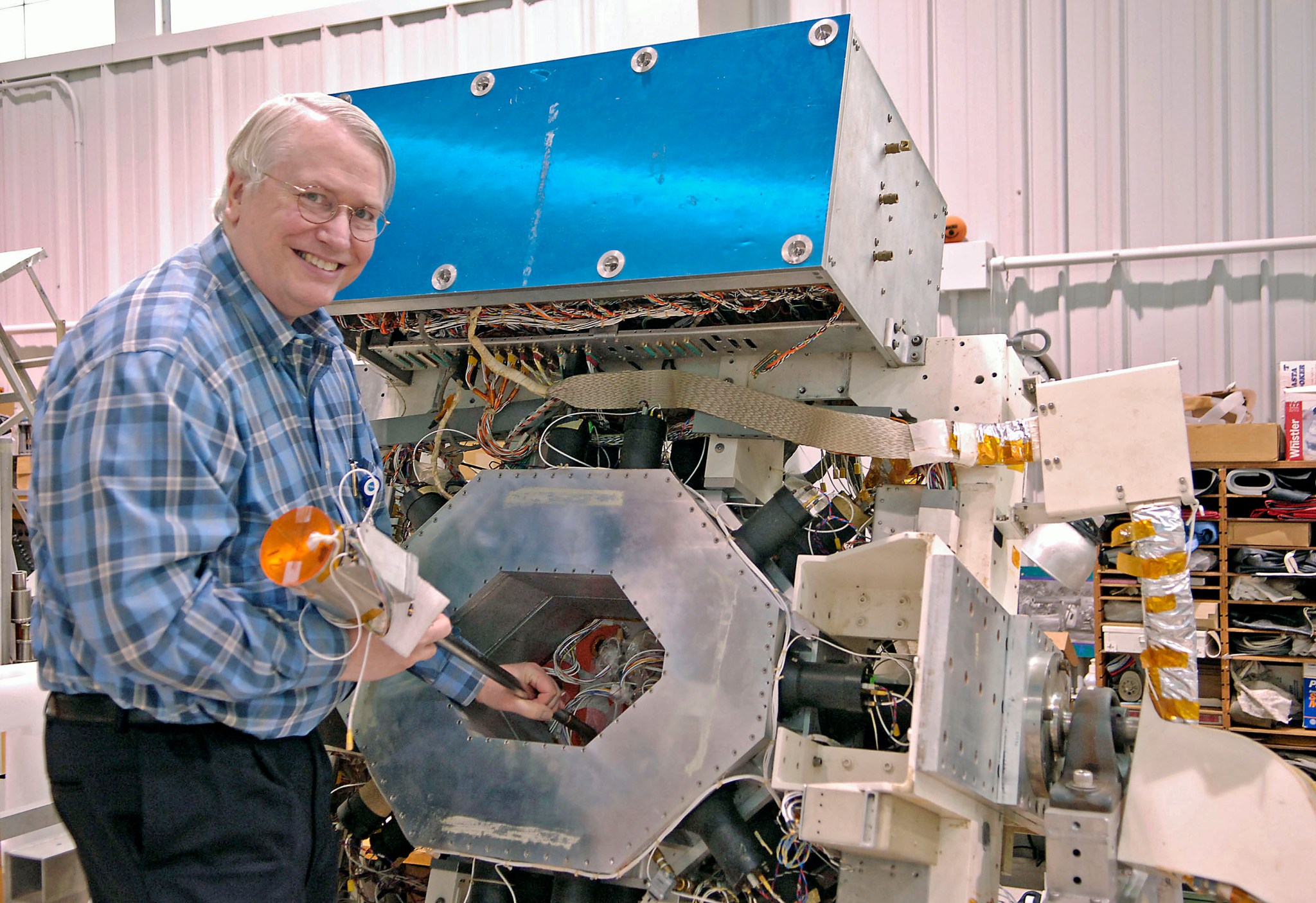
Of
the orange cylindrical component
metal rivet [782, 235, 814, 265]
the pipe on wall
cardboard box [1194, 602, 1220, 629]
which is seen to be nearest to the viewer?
the orange cylindrical component

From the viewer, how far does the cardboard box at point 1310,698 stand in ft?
14.8

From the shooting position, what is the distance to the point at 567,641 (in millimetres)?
2393

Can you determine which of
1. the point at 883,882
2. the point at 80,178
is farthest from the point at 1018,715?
the point at 80,178

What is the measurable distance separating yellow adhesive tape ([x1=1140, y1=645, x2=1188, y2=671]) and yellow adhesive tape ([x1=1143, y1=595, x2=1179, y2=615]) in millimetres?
69

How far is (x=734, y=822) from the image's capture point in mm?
1894

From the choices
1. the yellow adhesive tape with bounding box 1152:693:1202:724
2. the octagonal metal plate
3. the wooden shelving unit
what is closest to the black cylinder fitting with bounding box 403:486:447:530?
the octagonal metal plate

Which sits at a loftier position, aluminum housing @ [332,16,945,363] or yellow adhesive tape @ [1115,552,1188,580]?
aluminum housing @ [332,16,945,363]

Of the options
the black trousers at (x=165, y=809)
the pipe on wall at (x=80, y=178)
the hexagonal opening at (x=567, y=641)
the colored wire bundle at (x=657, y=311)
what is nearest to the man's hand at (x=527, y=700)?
the hexagonal opening at (x=567, y=641)

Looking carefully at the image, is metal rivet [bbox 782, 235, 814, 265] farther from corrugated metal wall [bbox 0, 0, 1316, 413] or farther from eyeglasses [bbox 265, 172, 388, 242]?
corrugated metal wall [bbox 0, 0, 1316, 413]

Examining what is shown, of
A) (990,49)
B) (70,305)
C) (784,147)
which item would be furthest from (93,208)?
(784,147)

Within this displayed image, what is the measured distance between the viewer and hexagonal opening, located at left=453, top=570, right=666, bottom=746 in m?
2.16

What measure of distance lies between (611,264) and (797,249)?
0.36 m

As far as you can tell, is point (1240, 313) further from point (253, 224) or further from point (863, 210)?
point (253, 224)

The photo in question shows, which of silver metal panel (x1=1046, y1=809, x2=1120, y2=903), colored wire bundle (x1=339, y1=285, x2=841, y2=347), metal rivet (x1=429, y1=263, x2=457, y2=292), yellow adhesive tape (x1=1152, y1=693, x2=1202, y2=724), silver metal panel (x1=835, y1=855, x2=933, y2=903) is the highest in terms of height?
metal rivet (x1=429, y1=263, x2=457, y2=292)
